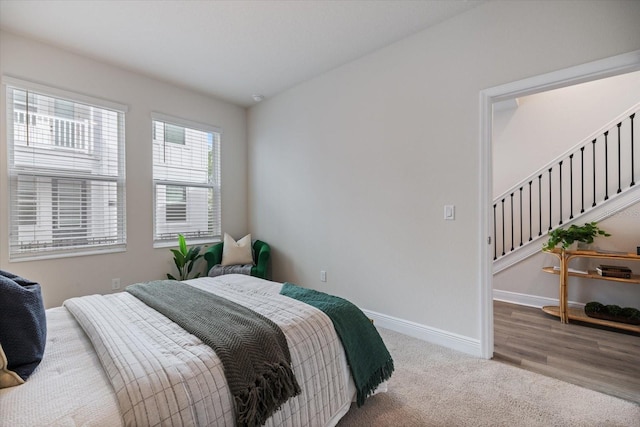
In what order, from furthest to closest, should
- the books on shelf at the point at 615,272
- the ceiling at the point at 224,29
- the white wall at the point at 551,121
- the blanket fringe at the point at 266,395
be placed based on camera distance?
the white wall at the point at 551,121
the books on shelf at the point at 615,272
the ceiling at the point at 224,29
the blanket fringe at the point at 266,395

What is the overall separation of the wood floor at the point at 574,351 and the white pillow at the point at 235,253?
9.32ft

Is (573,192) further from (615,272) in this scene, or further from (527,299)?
(527,299)

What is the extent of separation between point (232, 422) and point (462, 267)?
1.99m

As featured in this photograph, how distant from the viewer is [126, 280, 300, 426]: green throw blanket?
105cm

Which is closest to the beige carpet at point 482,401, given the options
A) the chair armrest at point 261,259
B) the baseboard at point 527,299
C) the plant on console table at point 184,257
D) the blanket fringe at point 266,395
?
the blanket fringe at point 266,395

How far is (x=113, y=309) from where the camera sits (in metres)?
1.56

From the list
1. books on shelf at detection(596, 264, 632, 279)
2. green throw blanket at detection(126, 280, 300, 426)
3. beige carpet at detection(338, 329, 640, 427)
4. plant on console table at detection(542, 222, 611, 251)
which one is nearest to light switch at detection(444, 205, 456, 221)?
beige carpet at detection(338, 329, 640, 427)

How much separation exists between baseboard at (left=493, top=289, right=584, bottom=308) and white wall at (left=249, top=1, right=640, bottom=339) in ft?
6.22

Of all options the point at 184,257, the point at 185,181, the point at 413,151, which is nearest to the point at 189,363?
the point at 413,151

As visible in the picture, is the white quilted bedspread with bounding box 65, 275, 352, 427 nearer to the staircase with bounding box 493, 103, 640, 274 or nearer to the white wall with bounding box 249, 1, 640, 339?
the white wall with bounding box 249, 1, 640, 339

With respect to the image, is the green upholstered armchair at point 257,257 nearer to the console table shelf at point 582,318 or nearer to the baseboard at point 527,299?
the baseboard at point 527,299

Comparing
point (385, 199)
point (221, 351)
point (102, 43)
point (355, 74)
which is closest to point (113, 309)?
point (221, 351)

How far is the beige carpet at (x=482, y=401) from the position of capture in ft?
5.08

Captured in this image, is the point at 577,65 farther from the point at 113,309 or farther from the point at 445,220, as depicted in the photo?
the point at 113,309
